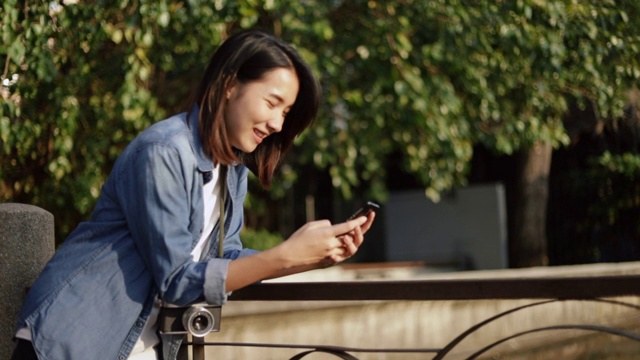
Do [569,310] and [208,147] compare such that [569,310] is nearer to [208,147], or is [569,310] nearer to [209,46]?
[209,46]

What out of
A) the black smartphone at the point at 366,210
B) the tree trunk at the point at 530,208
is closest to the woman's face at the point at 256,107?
the black smartphone at the point at 366,210

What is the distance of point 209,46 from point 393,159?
10626mm

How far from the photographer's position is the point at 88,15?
5.57m

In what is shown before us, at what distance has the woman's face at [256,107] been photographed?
200 centimetres

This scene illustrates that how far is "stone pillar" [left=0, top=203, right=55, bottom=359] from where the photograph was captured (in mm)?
2422

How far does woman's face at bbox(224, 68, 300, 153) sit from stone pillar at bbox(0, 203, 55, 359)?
81 cm

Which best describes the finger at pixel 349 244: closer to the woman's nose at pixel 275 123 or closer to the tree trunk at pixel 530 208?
the woman's nose at pixel 275 123

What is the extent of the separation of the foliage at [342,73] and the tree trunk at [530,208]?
11.4 ft

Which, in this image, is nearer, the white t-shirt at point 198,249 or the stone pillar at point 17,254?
the white t-shirt at point 198,249

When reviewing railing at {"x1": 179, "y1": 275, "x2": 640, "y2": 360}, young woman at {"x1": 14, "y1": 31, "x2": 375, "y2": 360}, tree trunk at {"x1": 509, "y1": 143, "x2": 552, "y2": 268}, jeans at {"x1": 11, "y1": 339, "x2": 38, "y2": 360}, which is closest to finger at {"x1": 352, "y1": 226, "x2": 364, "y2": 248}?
young woman at {"x1": 14, "y1": 31, "x2": 375, "y2": 360}

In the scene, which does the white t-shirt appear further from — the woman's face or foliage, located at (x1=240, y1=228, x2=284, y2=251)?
Result: foliage, located at (x1=240, y1=228, x2=284, y2=251)

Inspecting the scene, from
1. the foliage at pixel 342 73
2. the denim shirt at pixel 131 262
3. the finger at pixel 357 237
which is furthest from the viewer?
the foliage at pixel 342 73

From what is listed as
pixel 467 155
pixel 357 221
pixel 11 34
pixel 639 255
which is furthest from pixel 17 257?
pixel 639 255

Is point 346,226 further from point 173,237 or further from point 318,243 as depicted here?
point 173,237
